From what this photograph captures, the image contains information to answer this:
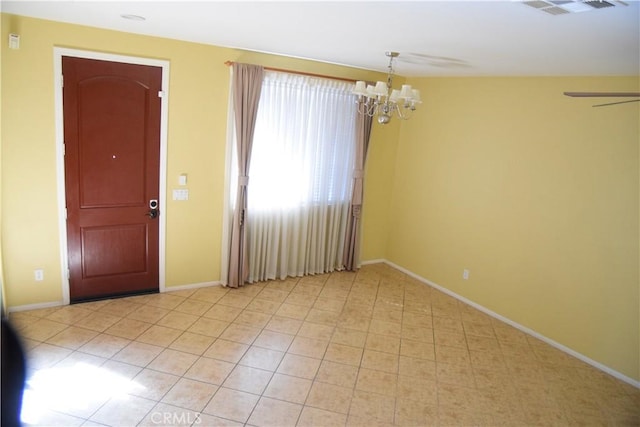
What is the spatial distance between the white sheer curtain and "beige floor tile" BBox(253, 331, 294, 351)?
1.17m

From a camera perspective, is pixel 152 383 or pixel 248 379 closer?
pixel 152 383

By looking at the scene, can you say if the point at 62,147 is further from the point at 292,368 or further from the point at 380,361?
the point at 380,361

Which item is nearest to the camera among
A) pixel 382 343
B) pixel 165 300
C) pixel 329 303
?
pixel 382 343

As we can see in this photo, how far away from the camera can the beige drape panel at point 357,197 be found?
16.7ft

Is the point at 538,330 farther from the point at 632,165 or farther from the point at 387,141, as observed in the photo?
the point at 387,141

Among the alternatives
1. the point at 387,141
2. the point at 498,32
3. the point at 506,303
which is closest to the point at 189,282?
the point at 387,141

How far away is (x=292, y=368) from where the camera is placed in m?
3.35

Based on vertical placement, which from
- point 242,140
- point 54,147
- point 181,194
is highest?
point 242,140

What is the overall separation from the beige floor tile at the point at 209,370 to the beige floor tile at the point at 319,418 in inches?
27.5

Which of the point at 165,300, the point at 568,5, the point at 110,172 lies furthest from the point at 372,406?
the point at 110,172

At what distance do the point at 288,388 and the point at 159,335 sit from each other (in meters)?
1.31

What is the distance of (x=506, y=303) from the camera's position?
445 centimetres

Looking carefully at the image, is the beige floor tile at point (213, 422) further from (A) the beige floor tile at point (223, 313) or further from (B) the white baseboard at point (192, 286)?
(B) the white baseboard at point (192, 286)

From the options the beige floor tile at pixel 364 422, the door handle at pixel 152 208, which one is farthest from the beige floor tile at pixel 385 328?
the door handle at pixel 152 208
